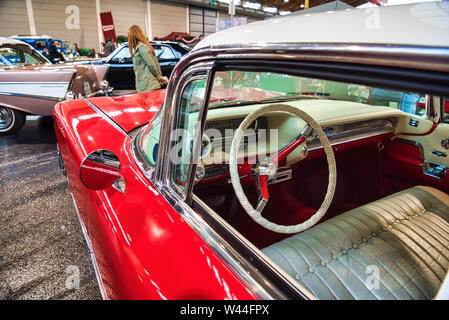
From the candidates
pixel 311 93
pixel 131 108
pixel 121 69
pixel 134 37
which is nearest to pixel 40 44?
pixel 121 69

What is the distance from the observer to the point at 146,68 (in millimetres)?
4027

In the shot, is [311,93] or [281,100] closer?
[281,100]

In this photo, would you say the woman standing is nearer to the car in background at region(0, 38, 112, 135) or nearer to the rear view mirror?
the car in background at region(0, 38, 112, 135)

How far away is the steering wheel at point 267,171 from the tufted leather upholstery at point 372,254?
0.19 ft

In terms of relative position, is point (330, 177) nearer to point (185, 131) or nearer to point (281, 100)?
point (185, 131)

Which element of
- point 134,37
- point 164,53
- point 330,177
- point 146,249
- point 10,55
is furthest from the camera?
point 164,53

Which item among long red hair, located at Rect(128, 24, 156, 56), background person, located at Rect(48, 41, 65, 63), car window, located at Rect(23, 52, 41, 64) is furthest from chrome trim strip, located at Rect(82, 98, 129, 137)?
background person, located at Rect(48, 41, 65, 63)

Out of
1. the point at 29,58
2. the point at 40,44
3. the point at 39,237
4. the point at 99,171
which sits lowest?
the point at 39,237

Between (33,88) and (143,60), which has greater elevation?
(143,60)

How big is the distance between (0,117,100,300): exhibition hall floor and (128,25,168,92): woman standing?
1.66m

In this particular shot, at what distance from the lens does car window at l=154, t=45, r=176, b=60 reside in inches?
278

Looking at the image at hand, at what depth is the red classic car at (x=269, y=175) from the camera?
21.9 inches

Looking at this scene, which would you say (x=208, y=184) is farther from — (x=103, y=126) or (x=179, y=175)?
(x=103, y=126)

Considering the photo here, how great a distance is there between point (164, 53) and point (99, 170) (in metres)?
6.63
